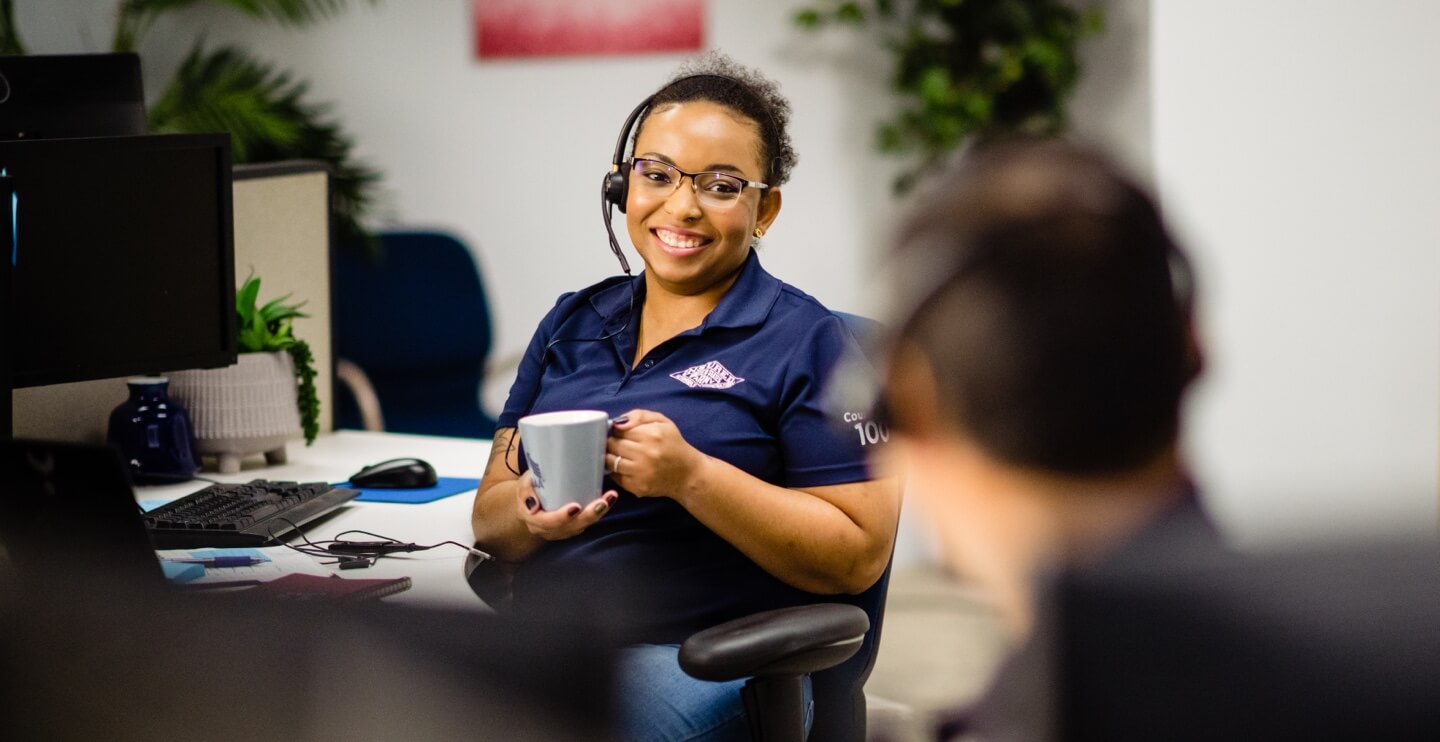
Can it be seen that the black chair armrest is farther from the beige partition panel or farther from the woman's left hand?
the beige partition panel

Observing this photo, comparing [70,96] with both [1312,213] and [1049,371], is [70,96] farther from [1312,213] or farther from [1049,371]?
[1312,213]

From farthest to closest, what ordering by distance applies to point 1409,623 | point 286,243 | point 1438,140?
point 1438,140 → point 286,243 → point 1409,623

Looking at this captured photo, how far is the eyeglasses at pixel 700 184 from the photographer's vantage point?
63.9 inches

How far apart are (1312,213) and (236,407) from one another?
2.04 meters

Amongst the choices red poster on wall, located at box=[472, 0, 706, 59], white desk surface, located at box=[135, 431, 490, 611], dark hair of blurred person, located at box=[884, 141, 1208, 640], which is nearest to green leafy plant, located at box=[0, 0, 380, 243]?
red poster on wall, located at box=[472, 0, 706, 59]

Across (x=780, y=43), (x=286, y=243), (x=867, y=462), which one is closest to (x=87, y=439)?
(x=286, y=243)

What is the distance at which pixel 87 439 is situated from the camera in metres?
2.05

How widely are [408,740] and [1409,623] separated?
0.37m

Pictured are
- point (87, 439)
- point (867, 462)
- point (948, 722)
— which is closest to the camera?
point (948, 722)

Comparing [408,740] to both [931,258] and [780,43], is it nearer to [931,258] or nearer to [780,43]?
[931,258]

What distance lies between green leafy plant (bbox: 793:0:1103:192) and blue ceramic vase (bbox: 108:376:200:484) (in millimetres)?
2191

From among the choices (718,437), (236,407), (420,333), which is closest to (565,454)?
(718,437)

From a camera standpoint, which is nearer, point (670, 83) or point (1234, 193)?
point (670, 83)

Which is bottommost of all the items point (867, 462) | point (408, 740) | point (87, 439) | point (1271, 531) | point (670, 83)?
point (87, 439)
